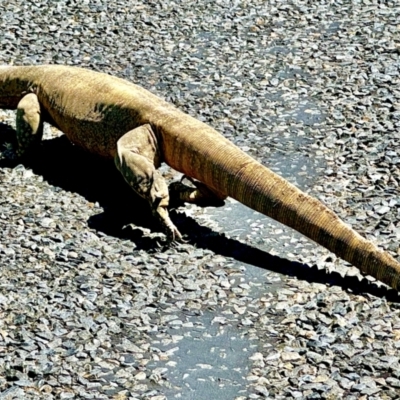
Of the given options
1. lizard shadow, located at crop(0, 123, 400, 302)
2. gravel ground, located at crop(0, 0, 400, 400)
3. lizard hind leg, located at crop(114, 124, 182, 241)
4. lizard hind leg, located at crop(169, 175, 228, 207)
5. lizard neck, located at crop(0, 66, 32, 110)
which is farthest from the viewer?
lizard neck, located at crop(0, 66, 32, 110)

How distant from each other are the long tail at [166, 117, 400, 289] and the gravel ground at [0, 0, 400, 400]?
278mm

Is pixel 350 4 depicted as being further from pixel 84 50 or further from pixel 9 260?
pixel 9 260

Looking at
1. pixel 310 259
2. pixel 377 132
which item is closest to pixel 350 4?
pixel 377 132

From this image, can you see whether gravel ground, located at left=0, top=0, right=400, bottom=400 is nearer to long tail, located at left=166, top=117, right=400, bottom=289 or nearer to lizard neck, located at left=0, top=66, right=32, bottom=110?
long tail, located at left=166, top=117, right=400, bottom=289

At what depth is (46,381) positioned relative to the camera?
607 centimetres

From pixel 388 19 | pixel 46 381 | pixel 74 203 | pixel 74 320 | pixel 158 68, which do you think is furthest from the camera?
pixel 388 19

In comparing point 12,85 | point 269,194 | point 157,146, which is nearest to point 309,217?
point 269,194

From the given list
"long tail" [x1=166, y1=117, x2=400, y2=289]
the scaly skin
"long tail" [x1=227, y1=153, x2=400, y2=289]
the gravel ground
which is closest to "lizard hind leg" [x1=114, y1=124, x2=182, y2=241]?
the scaly skin

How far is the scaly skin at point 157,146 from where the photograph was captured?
23.3 ft

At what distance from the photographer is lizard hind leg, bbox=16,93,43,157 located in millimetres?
9484

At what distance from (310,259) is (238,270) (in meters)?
0.61

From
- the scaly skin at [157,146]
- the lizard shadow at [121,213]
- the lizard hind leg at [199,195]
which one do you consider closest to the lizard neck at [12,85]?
the scaly skin at [157,146]

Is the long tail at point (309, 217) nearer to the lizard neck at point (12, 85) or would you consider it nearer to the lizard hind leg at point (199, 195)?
the lizard hind leg at point (199, 195)

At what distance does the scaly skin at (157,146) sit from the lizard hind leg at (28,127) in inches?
0.4
